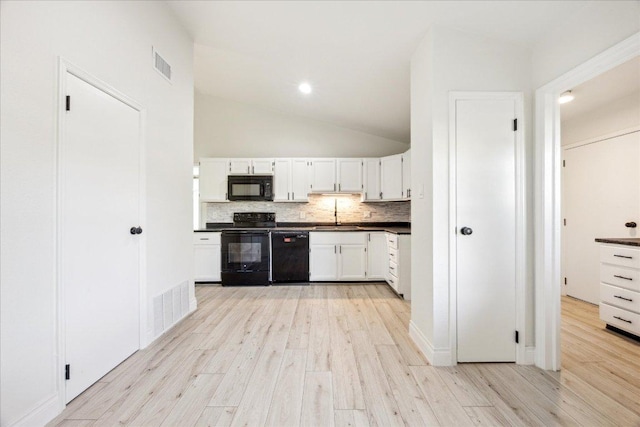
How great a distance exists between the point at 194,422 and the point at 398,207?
13.9 feet

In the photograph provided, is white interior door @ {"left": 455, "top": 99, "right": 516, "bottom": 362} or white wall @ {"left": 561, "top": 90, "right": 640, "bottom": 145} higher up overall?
white wall @ {"left": 561, "top": 90, "right": 640, "bottom": 145}

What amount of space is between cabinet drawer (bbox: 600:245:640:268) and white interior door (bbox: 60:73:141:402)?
4.30 metres

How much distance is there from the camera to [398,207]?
193 inches

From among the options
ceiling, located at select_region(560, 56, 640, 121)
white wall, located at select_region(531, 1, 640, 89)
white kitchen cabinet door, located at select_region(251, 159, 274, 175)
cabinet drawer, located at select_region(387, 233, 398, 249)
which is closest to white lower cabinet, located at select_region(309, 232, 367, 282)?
cabinet drawer, located at select_region(387, 233, 398, 249)

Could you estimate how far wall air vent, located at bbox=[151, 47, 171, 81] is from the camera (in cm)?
237

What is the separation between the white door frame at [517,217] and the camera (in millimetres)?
2018

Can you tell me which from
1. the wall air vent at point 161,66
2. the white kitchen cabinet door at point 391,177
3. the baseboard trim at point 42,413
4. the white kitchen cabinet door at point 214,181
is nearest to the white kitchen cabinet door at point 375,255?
the white kitchen cabinet door at point 391,177

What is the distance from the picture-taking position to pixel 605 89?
2.75 m

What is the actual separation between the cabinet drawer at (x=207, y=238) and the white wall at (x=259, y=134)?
157 centimetres

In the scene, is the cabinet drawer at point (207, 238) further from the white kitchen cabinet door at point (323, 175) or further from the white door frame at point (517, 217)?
the white door frame at point (517, 217)

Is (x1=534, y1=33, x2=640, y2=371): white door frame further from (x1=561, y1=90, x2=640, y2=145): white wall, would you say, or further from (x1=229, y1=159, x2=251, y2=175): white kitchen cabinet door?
(x1=229, y1=159, x2=251, y2=175): white kitchen cabinet door

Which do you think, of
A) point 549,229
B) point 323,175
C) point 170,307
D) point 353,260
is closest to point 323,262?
point 353,260

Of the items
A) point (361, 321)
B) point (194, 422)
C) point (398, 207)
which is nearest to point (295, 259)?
point (361, 321)

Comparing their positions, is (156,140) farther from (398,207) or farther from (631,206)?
(631,206)
